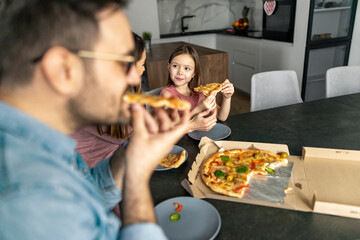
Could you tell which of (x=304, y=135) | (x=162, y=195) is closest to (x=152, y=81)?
(x=304, y=135)

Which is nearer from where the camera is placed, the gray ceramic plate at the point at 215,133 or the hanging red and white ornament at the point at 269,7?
the gray ceramic plate at the point at 215,133

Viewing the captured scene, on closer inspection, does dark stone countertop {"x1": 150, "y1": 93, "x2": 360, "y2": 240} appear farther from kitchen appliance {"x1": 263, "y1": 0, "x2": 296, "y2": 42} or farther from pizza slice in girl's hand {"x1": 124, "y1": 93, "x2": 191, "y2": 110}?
kitchen appliance {"x1": 263, "y1": 0, "x2": 296, "y2": 42}

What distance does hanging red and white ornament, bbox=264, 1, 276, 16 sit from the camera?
4.25 metres

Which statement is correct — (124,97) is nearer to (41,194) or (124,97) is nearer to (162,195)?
(41,194)

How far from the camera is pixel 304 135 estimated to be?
1738 millimetres

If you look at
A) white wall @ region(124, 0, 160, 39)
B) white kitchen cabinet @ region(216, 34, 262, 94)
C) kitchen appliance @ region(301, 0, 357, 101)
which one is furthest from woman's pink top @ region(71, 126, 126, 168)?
white wall @ region(124, 0, 160, 39)

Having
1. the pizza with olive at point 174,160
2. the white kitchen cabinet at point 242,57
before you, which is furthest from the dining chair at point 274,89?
the white kitchen cabinet at point 242,57

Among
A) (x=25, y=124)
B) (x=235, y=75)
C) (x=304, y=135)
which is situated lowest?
(x=235, y=75)

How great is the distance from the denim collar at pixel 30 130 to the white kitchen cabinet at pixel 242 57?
465cm

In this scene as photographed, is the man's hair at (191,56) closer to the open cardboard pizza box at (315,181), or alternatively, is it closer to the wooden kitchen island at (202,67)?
the open cardboard pizza box at (315,181)

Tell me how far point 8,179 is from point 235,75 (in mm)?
5452

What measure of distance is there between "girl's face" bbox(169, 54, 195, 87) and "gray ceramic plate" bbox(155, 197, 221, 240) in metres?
1.28

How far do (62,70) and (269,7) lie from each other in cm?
439

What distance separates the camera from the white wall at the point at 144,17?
5.51m
